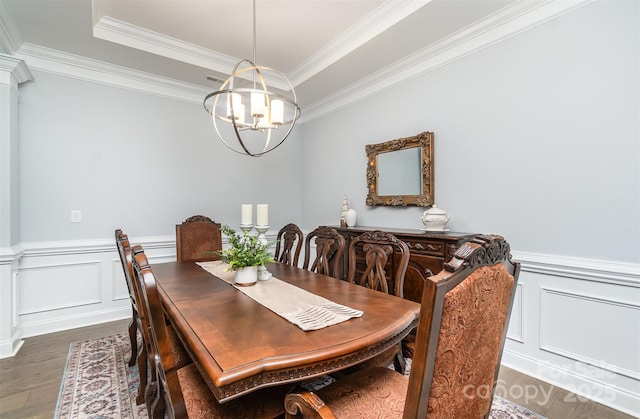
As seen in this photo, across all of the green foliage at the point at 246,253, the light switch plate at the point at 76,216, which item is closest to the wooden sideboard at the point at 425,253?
the green foliage at the point at 246,253

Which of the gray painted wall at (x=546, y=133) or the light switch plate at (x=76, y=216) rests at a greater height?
the gray painted wall at (x=546, y=133)

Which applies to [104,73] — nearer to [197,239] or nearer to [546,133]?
[197,239]

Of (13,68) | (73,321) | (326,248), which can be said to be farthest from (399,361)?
(13,68)

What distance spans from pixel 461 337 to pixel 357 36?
9.02 feet

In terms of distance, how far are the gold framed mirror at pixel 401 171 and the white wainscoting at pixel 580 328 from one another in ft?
3.19

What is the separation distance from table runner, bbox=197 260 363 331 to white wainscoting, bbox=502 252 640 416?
1548 mm

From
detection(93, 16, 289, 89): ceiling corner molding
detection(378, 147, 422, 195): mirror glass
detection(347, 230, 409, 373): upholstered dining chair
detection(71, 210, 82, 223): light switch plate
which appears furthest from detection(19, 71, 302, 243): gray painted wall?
detection(347, 230, 409, 373): upholstered dining chair

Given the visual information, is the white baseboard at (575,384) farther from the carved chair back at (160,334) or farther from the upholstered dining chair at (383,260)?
the carved chair back at (160,334)

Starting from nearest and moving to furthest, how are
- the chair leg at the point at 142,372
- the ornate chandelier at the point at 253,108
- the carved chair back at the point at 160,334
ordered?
the carved chair back at the point at 160,334
the chair leg at the point at 142,372
the ornate chandelier at the point at 253,108

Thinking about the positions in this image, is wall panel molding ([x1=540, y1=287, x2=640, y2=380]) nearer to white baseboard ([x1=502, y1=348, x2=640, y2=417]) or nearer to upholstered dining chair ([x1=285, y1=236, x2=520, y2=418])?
white baseboard ([x1=502, y1=348, x2=640, y2=417])

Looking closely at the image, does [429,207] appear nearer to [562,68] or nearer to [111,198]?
[562,68]

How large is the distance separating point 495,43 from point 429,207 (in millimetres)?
1401

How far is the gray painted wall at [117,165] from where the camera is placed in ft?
9.34

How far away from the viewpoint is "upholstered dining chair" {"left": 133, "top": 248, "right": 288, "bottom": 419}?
93cm
